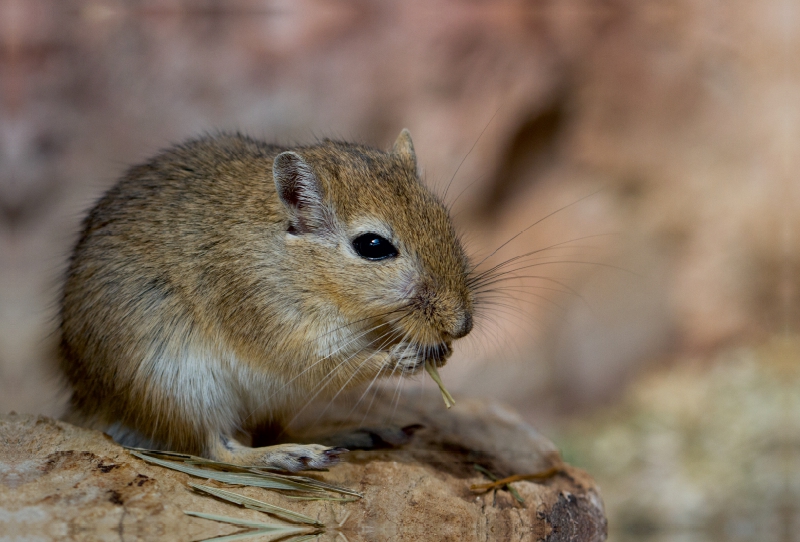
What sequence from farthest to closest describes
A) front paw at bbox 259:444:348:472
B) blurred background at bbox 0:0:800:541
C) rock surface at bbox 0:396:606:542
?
1. blurred background at bbox 0:0:800:541
2. front paw at bbox 259:444:348:472
3. rock surface at bbox 0:396:606:542

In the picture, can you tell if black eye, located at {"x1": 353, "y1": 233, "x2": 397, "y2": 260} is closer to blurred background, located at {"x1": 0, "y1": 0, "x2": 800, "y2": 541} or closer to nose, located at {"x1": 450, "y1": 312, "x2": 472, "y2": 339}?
nose, located at {"x1": 450, "y1": 312, "x2": 472, "y2": 339}

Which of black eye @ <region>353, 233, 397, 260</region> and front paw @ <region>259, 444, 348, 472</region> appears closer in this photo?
front paw @ <region>259, 444, 348, 472</region>

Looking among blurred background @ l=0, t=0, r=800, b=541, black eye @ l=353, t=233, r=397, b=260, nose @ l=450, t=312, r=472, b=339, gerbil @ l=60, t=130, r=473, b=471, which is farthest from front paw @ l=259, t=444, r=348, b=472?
blurred background @ l=0, t=0, r=800, b=541

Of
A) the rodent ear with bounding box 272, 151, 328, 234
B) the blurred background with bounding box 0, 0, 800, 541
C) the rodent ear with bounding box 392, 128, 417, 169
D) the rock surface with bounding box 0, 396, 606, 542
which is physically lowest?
the rock surface with bounding box 0, 396, 606, 542

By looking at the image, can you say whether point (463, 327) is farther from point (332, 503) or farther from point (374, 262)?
point (332, 503)

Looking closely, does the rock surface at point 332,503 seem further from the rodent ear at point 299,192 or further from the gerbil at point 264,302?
the rodent ear at point 299,192

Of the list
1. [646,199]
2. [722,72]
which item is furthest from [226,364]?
[722,72]
